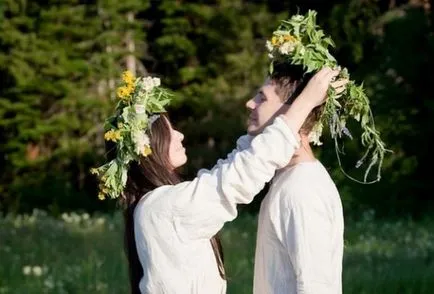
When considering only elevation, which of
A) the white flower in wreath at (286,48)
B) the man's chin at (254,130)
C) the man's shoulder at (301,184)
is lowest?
the man's shoulder at (301,184)

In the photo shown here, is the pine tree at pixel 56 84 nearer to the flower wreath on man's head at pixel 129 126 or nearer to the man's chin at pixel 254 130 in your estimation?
the flower wreath on man's head at pixel 129 126

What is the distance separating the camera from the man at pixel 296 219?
151 inches

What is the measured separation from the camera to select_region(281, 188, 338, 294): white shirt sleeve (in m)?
3.83

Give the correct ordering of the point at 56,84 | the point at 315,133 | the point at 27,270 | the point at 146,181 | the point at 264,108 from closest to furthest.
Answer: the point at 264,108 → the point at 315,133 → the point at 146,181 → the point at 27,270 → the point at 56,84

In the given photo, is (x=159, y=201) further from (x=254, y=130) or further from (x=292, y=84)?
(x=292, y=84)

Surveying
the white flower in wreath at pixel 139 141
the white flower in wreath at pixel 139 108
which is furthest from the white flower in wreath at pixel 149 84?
the white flower in wreath at pixel 139 141

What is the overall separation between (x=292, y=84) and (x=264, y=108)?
129mm

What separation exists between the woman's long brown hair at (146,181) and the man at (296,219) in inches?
14.5

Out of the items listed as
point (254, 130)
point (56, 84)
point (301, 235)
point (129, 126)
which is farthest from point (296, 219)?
point (56, 84)

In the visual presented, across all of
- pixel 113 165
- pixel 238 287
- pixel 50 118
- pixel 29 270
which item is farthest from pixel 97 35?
pixel 113 165

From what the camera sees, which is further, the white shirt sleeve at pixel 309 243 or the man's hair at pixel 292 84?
the man's hair at pixel 292 84

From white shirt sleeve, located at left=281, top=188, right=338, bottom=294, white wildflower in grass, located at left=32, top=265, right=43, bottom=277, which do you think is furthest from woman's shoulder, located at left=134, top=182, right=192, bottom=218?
white wildflower in grass, located at left=32, top=265, right=43, bottom=277

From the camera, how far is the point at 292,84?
4117mm

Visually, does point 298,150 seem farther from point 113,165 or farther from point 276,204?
point 113,165
